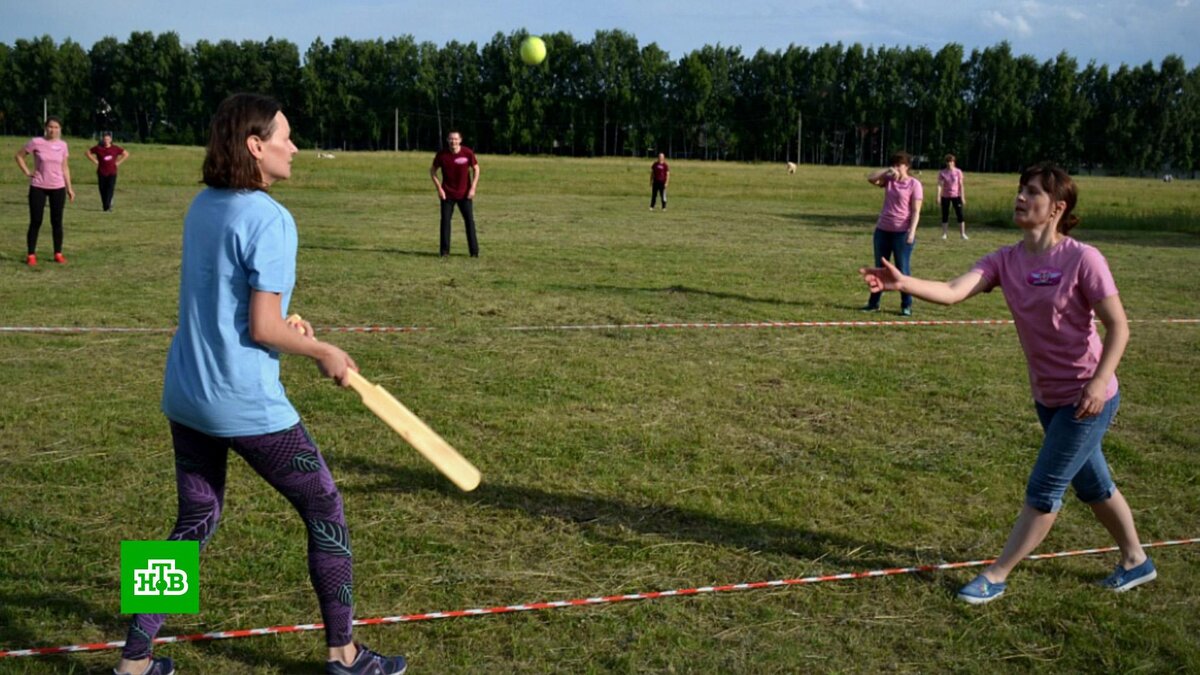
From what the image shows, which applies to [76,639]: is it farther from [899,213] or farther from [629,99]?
[629,99]

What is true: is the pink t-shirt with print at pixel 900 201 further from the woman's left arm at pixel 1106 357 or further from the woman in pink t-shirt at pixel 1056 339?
the woman's left arm at pixel 1106 357

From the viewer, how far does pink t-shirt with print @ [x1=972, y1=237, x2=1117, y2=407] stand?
165 inches

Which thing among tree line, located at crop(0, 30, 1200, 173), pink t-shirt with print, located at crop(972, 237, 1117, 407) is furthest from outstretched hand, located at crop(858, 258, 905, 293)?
tree line, located at crop(0, 30, 1200, 173)

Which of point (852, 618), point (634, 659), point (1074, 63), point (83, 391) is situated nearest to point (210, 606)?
point (634, 659)

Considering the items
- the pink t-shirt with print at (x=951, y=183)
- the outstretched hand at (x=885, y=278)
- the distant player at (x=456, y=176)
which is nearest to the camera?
the outstretched hand at (x=885, y=278)

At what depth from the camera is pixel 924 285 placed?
177 inches

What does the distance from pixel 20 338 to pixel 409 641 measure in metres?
7.47

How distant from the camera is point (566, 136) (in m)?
122

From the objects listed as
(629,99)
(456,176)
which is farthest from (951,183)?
(629,99)

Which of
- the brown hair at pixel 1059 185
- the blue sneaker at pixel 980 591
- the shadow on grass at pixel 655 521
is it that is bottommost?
the shadow on grass at pixel 655 521

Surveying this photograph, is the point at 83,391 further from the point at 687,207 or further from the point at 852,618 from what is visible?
the point at 687,207

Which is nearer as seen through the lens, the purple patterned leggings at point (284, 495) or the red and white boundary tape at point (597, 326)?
the purple patterned leggings at point (284, 495)

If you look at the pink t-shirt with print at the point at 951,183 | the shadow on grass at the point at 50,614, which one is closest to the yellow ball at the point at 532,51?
the pink t-shirt with print at the point at 951,183

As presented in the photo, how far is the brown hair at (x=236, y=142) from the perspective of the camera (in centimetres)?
311
